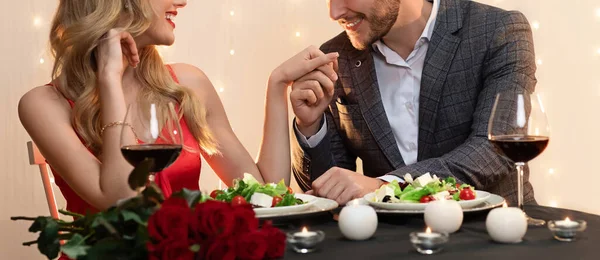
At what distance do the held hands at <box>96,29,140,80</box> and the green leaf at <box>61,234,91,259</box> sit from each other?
0.91 meters

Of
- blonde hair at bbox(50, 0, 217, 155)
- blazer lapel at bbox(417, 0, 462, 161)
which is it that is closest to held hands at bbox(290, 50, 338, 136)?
blonde hair at bbox(50, 0, 217, 155)

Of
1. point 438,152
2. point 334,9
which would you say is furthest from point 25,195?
point 438,152

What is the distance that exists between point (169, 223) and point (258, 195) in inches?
18.7

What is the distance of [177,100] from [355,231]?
3.65 ft

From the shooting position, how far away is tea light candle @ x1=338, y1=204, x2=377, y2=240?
1.22 metres

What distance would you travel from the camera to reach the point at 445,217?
1.25 meters

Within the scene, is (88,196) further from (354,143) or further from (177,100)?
(354,143)

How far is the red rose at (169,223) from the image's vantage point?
955mm

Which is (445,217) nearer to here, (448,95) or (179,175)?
(179,175)

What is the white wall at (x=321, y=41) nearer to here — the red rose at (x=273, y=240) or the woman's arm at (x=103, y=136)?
the woman's arm at (x=103, y=136)

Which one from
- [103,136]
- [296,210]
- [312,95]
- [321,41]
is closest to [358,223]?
[296,210]

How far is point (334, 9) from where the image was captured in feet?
8.18

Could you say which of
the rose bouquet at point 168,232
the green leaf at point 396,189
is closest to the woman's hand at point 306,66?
the green leaf at point 396,189

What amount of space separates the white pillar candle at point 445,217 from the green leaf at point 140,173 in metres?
0.48
